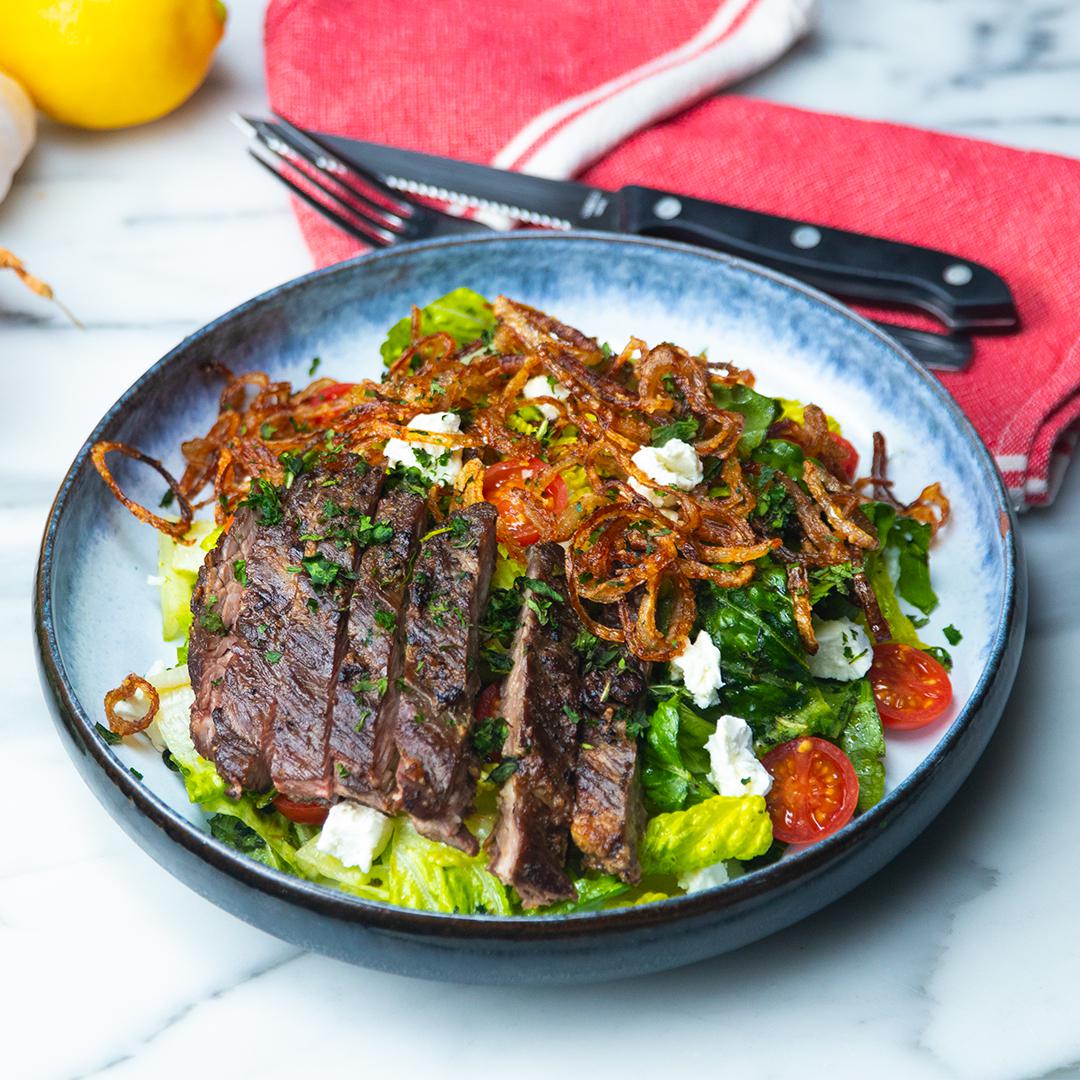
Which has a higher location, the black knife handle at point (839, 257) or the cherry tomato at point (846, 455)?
the black knife handle at point (839, 257)

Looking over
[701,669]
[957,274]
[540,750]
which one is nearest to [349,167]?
[957,274]

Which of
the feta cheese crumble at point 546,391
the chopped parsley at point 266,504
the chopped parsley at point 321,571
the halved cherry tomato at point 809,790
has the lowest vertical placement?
the halved cherry tomato at point 809,790

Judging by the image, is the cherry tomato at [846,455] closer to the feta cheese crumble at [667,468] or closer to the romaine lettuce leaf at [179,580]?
the feta cheese crumble at [667,468]

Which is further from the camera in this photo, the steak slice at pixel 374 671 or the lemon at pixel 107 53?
the lemon at pixel 107 53

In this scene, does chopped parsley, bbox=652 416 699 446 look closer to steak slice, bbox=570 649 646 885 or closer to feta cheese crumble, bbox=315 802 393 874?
steak slice, bbox=570 649 646 885

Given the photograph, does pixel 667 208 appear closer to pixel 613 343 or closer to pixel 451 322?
pixel 613 343

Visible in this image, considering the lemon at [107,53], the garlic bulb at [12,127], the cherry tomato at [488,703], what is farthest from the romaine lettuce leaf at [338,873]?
the lemon at [107,53]
